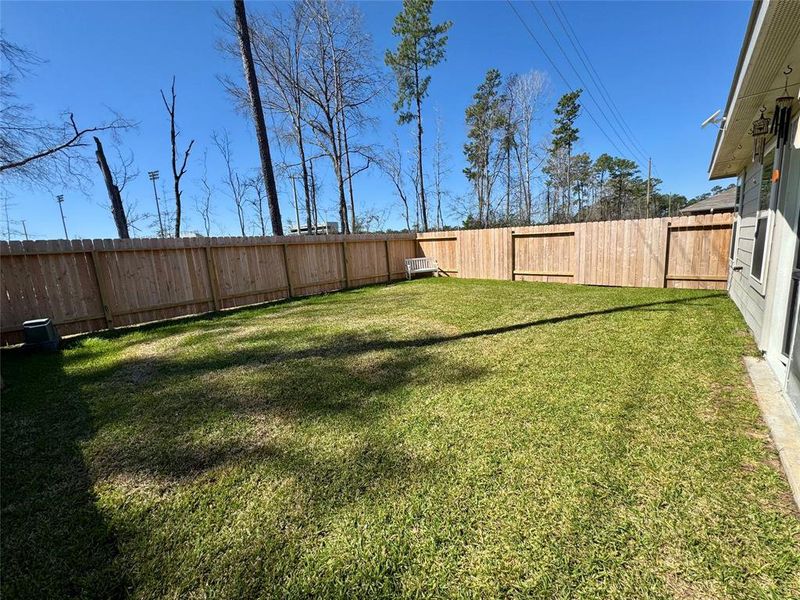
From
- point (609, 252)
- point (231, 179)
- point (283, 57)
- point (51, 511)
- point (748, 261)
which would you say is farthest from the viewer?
point (231, 179)

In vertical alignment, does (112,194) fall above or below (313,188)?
below

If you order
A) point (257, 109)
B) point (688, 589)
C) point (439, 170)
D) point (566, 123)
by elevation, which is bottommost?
point (688, 589)

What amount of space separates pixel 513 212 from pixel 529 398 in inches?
811

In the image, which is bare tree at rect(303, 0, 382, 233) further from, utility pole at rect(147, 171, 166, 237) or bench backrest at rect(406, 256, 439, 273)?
utility pole at rect(147, 171, 166, 237)

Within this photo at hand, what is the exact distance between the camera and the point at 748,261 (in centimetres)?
449

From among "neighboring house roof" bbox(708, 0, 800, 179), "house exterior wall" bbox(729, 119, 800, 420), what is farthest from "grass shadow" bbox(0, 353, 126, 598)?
"neighboring house roof" bbox(708, 0, 800, 179)

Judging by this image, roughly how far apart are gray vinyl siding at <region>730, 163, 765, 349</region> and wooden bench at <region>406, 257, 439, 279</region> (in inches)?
289

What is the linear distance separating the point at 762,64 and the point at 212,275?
323 inches

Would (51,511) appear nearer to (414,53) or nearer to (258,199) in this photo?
(414,53)

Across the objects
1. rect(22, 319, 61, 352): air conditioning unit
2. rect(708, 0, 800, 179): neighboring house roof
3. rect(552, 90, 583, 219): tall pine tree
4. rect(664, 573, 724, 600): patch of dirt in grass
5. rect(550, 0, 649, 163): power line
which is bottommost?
rect(664, 573, 724, 600): patch of dirt in grass

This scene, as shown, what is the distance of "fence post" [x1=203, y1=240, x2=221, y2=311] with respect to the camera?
708cm

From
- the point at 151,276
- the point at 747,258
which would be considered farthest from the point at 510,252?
the point at 151,276

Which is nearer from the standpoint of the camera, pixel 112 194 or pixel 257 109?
pixel 257 109

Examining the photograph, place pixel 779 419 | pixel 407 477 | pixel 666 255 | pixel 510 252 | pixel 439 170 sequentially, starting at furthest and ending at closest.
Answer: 1. pixel 439 170
2. pixel 510 252
3. pixel 666 255
4. pixel 779 419
5. pixel 407 477
